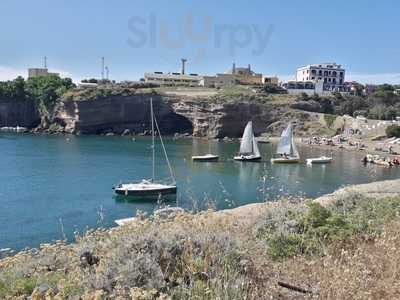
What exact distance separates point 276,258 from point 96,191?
107 feet

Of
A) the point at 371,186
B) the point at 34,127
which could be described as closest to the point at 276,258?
the point at 371,186

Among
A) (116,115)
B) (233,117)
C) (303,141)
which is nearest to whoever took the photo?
(303,141)

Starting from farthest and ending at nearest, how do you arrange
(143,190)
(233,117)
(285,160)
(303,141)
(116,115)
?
(116,115)
(233,117)
(303,141)
(285,160)
(143,190)

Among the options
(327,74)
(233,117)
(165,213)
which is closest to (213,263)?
(165,213)

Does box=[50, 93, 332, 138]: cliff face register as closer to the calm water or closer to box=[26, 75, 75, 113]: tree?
box=[26, 75, 75, 113]: tree

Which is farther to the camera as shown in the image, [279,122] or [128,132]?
[128,132]

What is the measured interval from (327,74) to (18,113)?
94.6 meters

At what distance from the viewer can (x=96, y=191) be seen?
120 ft

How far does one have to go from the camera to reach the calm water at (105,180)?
26391 millimetres

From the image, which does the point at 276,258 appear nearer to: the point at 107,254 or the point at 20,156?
the point at 107,254

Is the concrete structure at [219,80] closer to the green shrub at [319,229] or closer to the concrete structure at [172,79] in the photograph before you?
the concrete structure at [172,79]

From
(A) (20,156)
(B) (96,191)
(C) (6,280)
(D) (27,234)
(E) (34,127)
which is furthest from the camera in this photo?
(E) (34,127)

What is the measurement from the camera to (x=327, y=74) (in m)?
145

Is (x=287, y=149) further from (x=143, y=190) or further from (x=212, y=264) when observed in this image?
(x=212, y=264)
